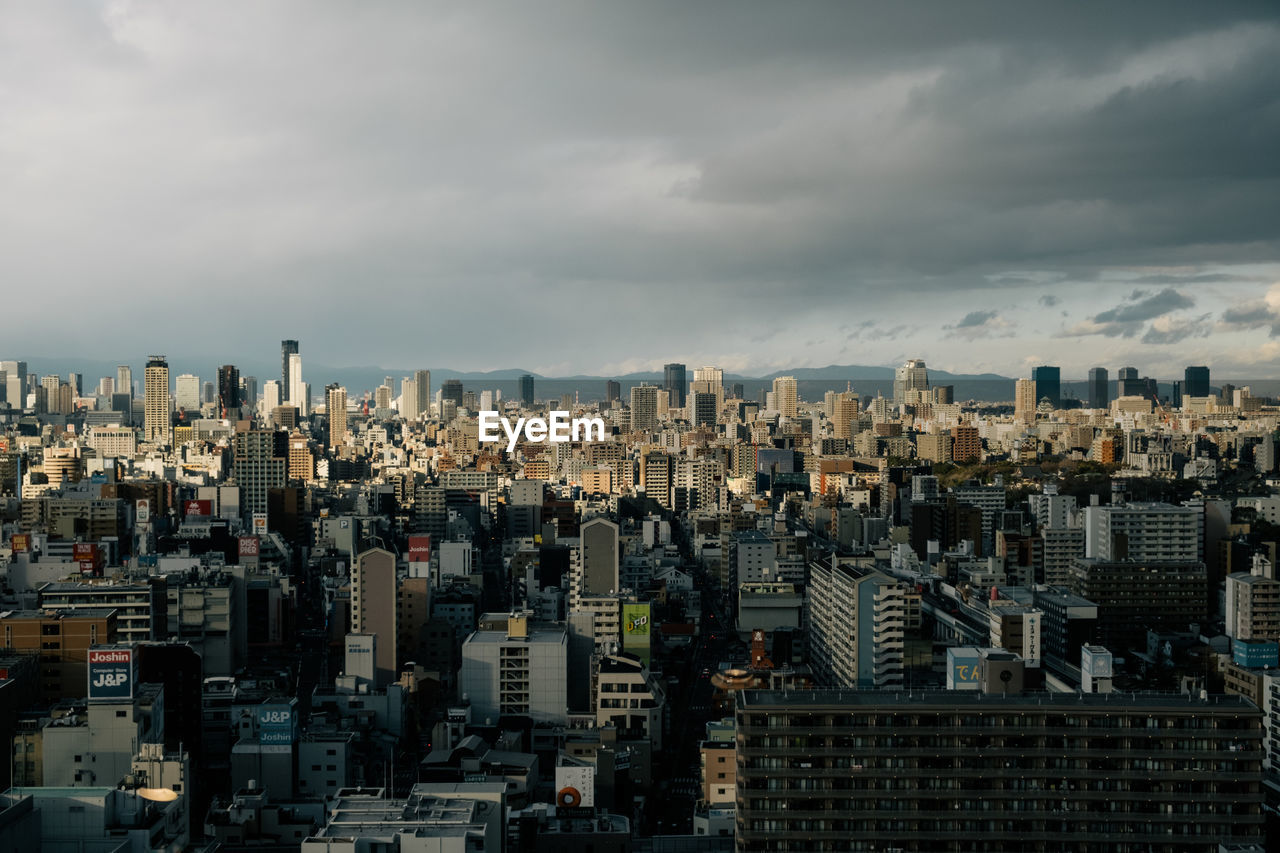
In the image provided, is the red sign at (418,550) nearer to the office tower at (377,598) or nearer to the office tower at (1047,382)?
the office tower at (377,598)

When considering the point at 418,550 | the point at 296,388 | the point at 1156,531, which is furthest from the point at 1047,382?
the point at 418,550

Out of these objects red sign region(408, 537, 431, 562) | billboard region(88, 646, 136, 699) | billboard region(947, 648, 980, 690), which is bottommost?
billboard region(947, 648, 980, 690)

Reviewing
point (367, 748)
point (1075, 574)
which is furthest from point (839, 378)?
point (367, 748)

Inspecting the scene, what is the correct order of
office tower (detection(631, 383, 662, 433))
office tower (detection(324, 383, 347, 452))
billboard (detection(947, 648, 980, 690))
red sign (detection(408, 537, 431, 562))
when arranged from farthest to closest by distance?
office tower (detection(631, 383, 662, 433)) < office tower (detection(324, 383, 347, 452)) < red sign (detection(408, 537, 431, 562)) < billboard (detection(947, 648, 980, 690))

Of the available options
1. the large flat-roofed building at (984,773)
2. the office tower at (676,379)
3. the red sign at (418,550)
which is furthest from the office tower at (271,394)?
the large flat-roofed building at (984,773)

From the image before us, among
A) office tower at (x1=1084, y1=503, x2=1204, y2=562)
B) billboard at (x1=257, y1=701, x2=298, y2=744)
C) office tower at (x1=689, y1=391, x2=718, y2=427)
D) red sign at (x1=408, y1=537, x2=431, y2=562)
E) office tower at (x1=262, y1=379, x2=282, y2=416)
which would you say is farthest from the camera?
office tower at (x1=262, y1=379, x2=282, y2=416)

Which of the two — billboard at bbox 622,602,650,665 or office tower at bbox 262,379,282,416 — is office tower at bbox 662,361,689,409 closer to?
office tower at bbox 262,379,282,416

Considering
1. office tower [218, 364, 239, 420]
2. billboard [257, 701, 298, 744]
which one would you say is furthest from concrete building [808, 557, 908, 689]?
office tower [218, 364, 239, 420]

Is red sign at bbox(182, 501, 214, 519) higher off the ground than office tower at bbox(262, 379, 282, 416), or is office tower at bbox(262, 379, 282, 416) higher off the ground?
office tower at bbox(262, 379, 282, 416)
